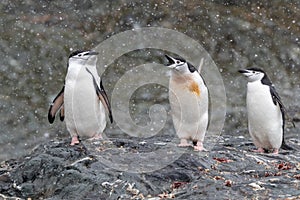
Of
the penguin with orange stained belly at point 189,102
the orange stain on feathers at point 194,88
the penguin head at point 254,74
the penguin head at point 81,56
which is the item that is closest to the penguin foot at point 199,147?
the penguin with orange stained belly at point 189,102

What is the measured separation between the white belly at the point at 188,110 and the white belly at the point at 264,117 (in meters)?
0.61

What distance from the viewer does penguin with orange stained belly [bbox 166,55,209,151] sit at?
619 centimetres

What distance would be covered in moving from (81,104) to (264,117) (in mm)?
1754

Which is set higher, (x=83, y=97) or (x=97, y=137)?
(x=83, y=97)

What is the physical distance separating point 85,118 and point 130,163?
98cm

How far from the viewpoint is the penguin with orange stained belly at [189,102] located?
6.19 meters

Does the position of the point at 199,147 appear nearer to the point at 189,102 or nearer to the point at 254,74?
→ the point at 189,102

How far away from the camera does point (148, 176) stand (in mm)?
5398

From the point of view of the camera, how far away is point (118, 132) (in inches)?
486

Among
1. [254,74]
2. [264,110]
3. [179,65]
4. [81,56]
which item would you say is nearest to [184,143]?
[179,65]

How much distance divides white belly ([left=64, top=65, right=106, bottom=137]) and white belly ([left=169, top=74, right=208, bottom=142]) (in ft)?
2.40

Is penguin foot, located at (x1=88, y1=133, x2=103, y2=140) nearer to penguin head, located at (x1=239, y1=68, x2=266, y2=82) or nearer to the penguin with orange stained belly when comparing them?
the penguin with orange stained belly

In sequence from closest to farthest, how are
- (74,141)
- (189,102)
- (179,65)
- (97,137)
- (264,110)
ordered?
(179,65)
(189,102)
(74,141)
(97,137)
(264,110)

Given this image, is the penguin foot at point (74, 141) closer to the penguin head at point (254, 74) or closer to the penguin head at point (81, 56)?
the penguin head at point (81, 56)
